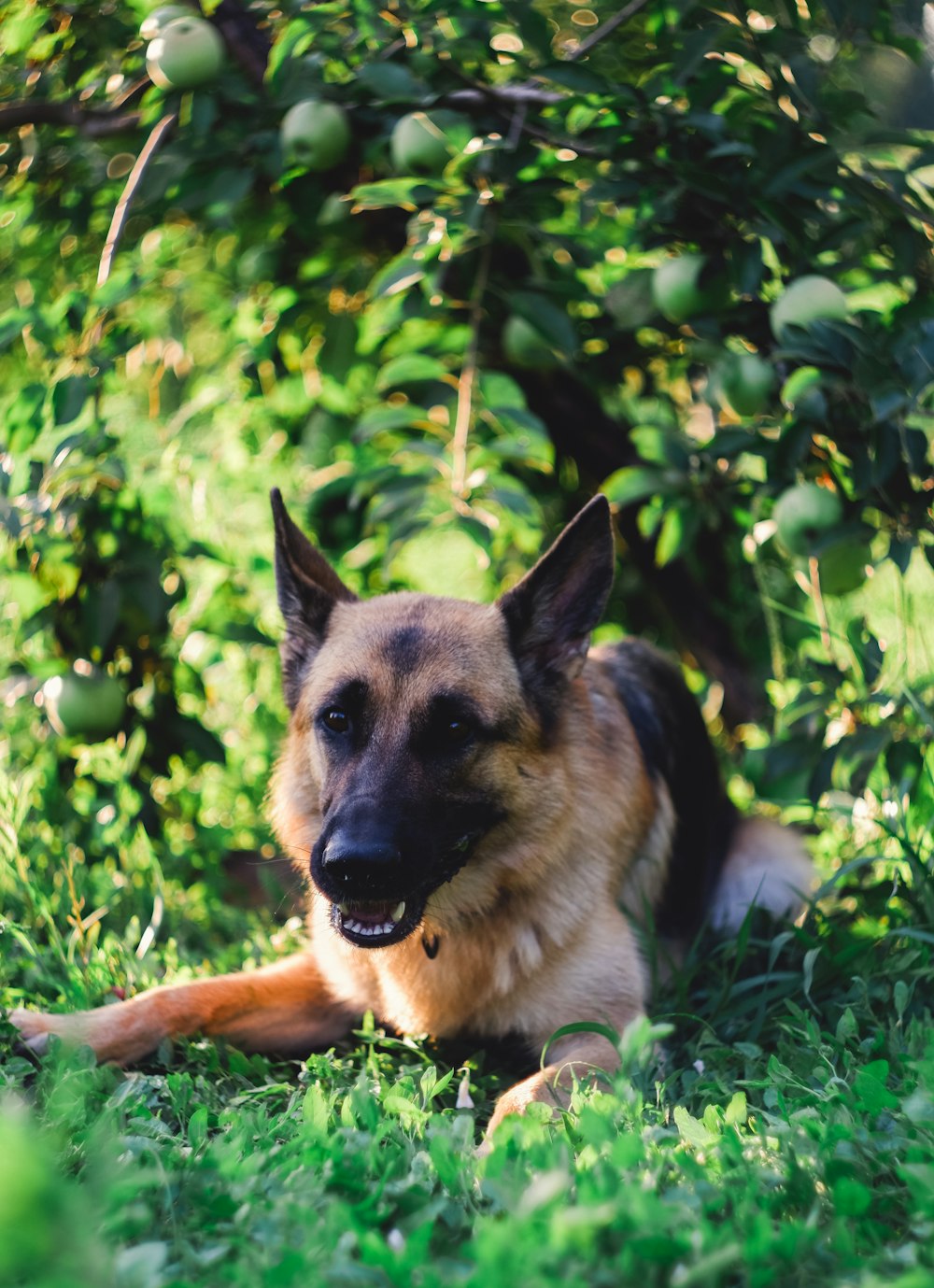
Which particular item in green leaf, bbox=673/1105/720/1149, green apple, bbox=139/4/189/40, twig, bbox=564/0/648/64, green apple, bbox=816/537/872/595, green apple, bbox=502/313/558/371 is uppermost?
green apple, bbox=139/4/189/40

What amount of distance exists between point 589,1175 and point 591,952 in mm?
1067

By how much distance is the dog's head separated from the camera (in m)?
2.38

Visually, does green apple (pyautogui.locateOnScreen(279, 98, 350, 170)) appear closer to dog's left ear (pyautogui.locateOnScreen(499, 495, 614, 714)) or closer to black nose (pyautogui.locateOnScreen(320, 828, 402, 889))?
dog's left ear (pyautogui.locateOnScreen(499, 495, 614, 714))

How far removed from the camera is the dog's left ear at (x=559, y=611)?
2.78 metres

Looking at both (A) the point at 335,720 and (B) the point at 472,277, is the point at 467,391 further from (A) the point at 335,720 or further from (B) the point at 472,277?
(A) the point at 335,720

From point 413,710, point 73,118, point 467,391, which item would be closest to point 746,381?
point 467,391

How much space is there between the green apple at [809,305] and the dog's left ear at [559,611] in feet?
2.62

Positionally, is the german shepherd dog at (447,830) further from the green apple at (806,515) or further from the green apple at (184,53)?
the green apple at (184,53)

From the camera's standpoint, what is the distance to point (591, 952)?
9.05 ft

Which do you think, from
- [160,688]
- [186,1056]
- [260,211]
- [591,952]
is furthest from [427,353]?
[186,1056]

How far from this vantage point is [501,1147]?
1832 millimetres

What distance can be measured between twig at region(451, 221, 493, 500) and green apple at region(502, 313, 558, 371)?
0.13 meters

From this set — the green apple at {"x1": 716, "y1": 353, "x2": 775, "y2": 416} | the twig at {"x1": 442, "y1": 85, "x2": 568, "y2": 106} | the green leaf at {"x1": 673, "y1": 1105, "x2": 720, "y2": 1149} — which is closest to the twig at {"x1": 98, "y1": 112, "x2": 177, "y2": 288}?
the twig at {"x1": 442, "y1": 85, "x2": 568, "y2": 106}

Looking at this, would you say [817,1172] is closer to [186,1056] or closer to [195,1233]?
[195,1233]
